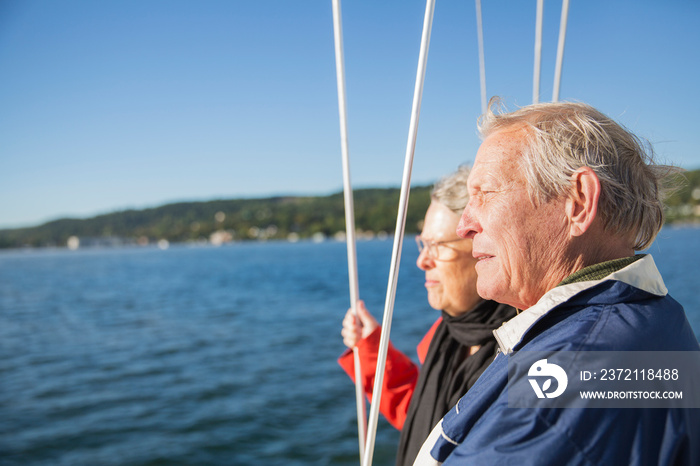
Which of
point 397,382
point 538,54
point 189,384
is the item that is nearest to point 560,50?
point 538,54

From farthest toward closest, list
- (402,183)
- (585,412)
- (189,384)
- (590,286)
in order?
(189,384) → (402,183) → (590,286) → (585,412)

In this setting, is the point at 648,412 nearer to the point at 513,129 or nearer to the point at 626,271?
the point at 626,271

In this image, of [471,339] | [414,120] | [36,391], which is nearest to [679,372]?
[414,120]

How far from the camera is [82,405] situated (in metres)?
11.0

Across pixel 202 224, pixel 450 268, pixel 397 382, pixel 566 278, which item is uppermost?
pixel 566 278

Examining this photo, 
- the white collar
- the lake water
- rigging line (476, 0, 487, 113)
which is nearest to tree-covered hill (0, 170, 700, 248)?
the lake water

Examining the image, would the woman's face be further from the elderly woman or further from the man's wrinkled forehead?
the man's wrinkled forehead

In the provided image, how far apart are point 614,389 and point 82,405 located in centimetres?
1251

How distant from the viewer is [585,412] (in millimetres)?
800

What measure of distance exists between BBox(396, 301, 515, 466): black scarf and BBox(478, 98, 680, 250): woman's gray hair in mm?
851

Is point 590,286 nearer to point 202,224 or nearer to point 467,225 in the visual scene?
point 467,225
